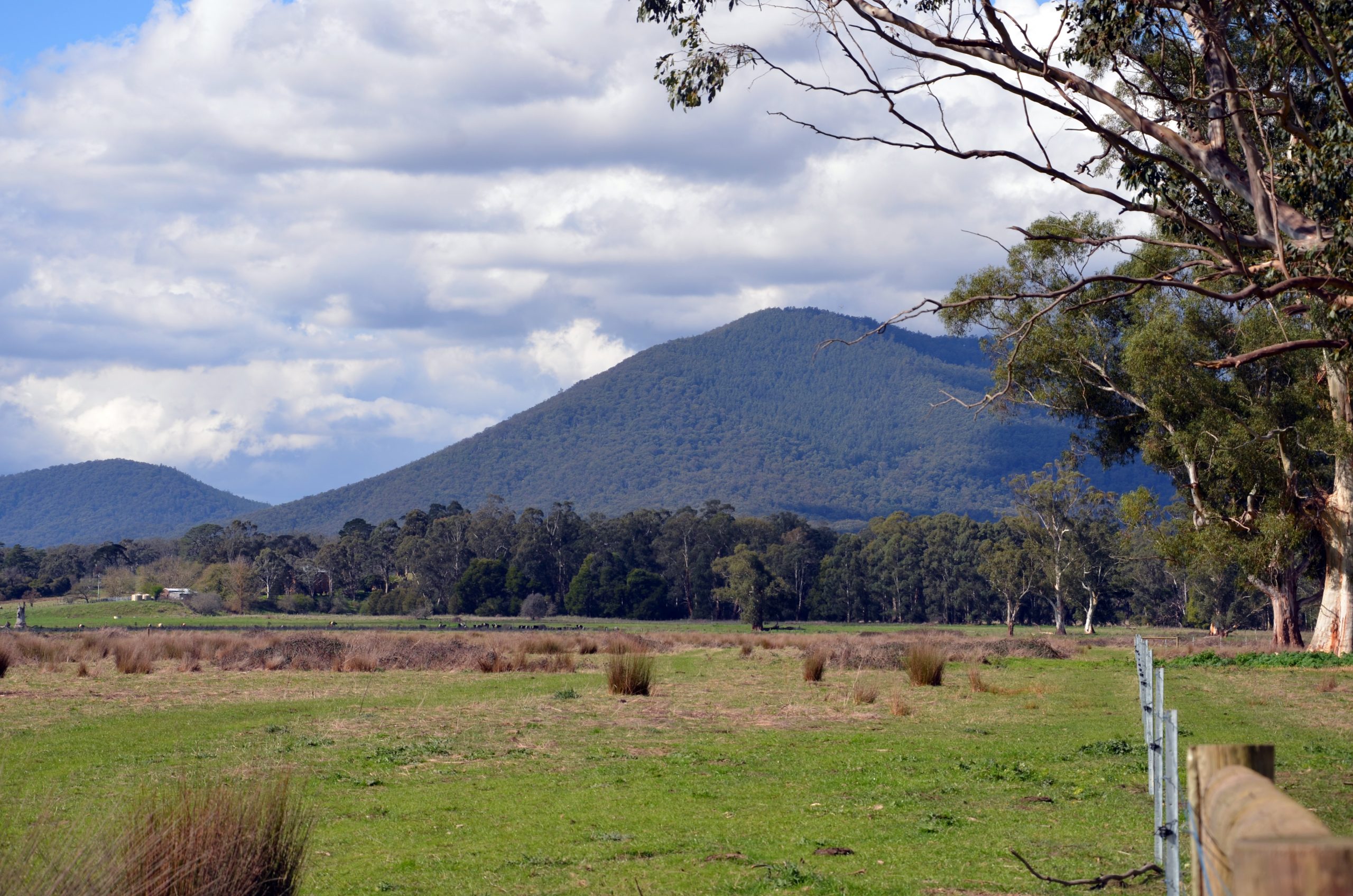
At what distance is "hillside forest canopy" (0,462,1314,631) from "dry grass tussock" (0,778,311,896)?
73.5 meters

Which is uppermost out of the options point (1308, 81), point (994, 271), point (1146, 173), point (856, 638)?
point (994, 271)

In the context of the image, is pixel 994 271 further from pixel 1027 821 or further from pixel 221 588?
pixel 221 588

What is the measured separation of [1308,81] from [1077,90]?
181 inches

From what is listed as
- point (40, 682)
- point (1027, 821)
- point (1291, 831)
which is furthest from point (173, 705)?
point (1291, 831)

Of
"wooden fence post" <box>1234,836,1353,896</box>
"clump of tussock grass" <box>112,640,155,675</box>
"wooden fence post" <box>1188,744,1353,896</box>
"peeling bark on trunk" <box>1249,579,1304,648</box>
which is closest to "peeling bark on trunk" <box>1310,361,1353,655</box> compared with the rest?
"peeling bark on trunk" <box>1249,579,1304,648</box>

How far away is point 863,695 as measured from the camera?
20.5 metres

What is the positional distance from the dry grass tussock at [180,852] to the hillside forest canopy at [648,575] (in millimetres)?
73515

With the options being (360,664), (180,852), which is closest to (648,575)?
(360,664)

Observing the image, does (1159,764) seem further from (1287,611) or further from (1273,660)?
(1287,611)

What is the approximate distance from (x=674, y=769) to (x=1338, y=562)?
24.6 metres

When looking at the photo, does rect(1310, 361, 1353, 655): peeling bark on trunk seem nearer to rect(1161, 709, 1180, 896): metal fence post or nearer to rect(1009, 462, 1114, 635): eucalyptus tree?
rect(1161, 709, 1180, 896): metal fence post

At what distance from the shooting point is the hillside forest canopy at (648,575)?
3708 inches

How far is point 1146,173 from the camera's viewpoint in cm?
1218

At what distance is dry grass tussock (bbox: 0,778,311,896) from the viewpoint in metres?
4.59
